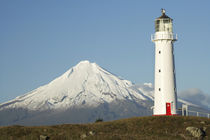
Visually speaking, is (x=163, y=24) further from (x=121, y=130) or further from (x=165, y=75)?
(x=121, y=130)

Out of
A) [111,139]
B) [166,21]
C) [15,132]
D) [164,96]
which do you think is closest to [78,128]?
[15,132]

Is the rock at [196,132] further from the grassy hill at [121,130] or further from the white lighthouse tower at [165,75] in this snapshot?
the white lighthouse tower at [165,75]

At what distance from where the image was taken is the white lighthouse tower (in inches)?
2591

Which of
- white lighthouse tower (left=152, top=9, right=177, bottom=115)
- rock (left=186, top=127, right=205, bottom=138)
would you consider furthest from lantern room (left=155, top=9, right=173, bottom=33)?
rock (left=186, top=127, right=205, bottom=138)

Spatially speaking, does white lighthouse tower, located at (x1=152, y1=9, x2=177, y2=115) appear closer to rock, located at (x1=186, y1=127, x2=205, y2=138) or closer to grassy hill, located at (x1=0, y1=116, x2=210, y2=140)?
grassy hill, located at (x1=0, y1=116, x2=210, y2=140)

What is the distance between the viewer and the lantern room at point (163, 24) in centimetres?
6912

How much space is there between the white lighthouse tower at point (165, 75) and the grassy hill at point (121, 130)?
780 cm

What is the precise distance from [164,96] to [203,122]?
10.7 m

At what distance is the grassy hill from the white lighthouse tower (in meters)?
7.80

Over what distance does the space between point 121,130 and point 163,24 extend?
23475 millimetres

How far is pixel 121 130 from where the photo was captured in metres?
51.1

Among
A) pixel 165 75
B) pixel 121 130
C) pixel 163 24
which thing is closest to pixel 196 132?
pixel 121 130

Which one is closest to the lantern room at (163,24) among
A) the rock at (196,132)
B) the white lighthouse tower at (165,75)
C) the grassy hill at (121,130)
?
the white lighthouse tower at (165,75)

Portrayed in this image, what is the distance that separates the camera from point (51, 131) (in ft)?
154
